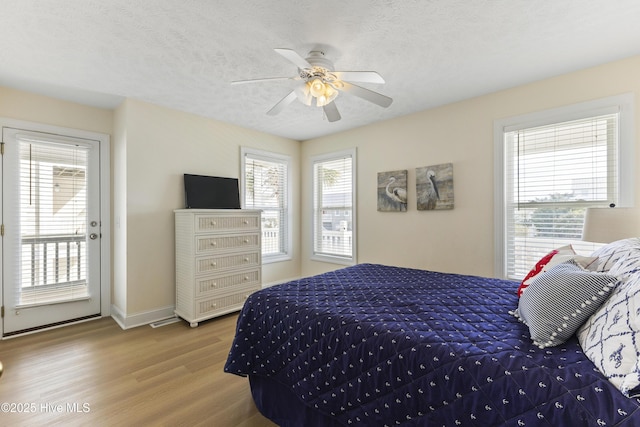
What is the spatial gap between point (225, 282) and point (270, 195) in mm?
1628

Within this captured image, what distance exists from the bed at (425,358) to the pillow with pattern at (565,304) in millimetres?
16

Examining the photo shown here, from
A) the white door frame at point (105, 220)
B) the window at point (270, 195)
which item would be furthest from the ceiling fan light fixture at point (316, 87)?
the white door frame at point (105, 220)

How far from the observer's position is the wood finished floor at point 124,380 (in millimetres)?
1769

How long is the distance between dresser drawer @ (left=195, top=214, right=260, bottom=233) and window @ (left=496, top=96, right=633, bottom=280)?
2747 mm

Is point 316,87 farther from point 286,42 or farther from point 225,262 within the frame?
point 225,262

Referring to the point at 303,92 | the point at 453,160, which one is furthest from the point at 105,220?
the point at 453,160

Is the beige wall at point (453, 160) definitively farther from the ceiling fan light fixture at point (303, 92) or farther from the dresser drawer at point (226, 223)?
the ceiling fan light fixture at point (303, 92)

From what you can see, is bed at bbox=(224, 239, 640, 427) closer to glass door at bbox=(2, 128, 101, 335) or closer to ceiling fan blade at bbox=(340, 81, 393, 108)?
ceiling fan blade at bbox=(340, 81, 393, 108)

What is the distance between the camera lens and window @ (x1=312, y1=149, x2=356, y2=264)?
14.0ft

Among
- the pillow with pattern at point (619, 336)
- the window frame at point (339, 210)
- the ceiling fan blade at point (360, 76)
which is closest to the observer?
the pillow with pattern at point (619, 336)

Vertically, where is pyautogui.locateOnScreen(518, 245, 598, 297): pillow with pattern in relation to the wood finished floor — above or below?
above

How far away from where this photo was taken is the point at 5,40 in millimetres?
2027

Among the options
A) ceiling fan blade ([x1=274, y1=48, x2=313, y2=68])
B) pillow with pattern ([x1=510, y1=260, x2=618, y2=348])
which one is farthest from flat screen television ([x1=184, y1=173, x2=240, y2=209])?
pillow with pattern ([x1=510, y1=260, x2=618, y2=348])

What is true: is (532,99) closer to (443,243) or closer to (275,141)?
(443,243)
